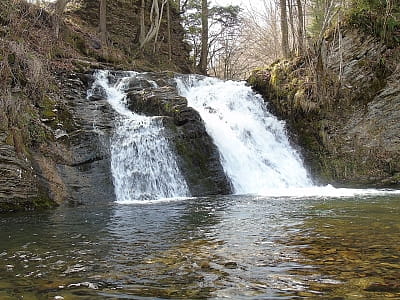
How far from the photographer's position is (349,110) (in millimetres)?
13336

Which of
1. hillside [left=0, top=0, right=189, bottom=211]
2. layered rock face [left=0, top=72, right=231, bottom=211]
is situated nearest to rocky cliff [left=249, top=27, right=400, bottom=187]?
layered rock face [left=0, top=72, right=231, bottom=211]

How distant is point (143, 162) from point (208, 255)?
22.7 ft

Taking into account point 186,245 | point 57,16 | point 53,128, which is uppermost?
point 57,16

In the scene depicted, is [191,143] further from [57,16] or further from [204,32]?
[204,32]

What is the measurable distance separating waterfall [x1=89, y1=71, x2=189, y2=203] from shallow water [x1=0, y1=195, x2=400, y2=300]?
304 cm

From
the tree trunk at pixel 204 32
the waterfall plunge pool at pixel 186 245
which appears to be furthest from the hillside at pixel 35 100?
the tree trunk at pixel 204 32

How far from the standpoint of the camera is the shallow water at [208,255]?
2.94 m

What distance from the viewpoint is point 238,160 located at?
476 inches

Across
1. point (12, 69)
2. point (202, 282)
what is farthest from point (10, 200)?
point (202, 282)

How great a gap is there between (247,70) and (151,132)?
26677 mm

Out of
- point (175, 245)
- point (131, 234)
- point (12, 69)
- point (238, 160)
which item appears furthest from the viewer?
point (238, 160)

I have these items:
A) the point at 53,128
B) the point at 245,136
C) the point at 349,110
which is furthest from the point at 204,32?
the point at 53,128

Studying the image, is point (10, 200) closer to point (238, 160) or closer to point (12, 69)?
point (12, 69)

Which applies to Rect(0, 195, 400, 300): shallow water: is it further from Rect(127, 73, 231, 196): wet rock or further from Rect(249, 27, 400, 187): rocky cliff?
Rect(249, 27, 400, 187): rocky cliff
